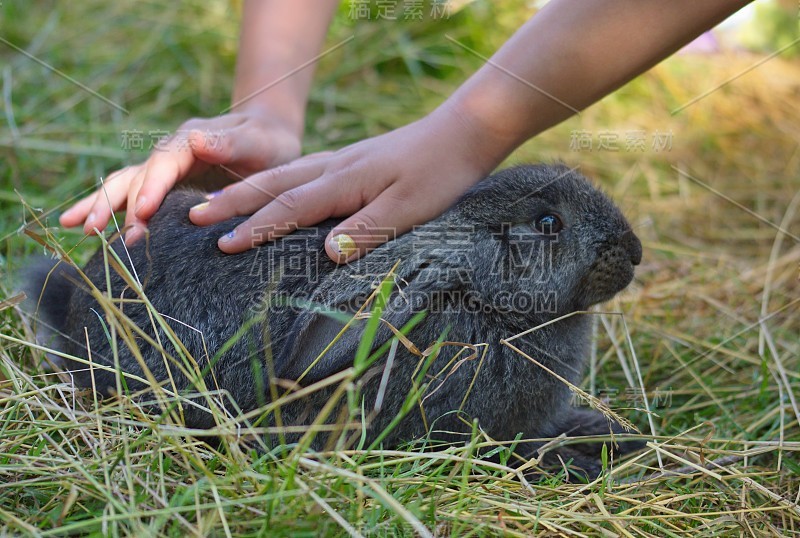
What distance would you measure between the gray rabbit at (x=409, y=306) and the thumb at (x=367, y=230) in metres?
0.05

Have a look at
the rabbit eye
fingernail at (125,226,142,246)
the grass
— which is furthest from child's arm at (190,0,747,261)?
the grass

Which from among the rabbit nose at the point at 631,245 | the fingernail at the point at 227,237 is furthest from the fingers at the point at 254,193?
the rabbit nose at the point at 631,245

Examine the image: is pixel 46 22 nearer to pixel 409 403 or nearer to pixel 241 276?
pixel 241 276

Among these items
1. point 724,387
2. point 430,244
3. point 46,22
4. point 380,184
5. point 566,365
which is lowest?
point 724,387

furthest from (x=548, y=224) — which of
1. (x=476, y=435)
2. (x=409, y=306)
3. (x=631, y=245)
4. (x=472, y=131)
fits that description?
(x=476, y=435)

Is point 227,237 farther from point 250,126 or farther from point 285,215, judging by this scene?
point 250,126

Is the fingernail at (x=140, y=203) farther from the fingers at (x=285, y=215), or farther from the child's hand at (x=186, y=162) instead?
the fingers at (x=285, y=215)

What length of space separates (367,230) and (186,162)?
3.01 ft

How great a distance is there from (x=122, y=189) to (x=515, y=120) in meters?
1.56

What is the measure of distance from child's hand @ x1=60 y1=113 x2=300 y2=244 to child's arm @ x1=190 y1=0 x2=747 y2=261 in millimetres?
266

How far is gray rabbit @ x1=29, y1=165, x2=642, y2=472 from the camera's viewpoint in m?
2.27

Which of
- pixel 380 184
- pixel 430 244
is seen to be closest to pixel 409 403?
pixel 430 244

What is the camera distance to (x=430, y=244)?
2.42 metres

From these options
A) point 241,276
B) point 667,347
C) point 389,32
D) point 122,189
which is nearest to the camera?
Answer: point 241,276
